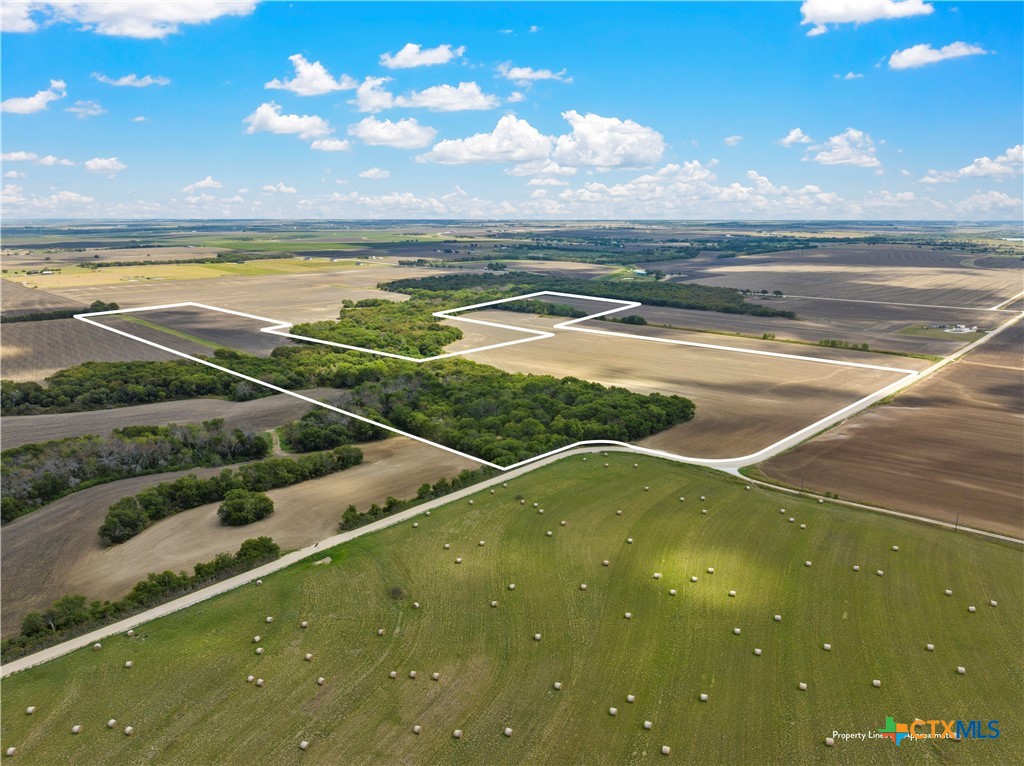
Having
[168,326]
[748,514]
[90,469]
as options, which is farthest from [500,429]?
[168,326]

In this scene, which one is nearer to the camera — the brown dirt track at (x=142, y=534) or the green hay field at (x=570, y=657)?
the green hay field at (x=570, y=657)

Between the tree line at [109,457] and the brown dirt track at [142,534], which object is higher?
the tree line at [109,457]

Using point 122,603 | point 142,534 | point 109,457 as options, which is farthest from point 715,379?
point 122,603

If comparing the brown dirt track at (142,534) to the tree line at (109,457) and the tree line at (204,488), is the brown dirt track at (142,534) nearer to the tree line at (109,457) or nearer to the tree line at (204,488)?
the tree line at (204,488)

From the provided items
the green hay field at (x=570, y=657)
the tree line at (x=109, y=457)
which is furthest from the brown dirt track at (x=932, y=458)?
the tree line at (x=109, y=457)

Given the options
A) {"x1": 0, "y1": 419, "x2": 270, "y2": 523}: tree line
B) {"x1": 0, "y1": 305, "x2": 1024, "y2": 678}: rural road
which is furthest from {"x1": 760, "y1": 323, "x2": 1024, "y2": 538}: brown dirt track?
{"x1": 0, "y1": 419, "x2": 270, "y2": 523}: tree line

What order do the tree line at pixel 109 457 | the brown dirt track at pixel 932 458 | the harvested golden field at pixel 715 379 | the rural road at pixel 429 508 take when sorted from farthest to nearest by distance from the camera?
the harvested golden field at pixel 715 379 → the tree line at pixel 109 457 → the brown dirt track at pixel 932 458 → the rural road at pixel 429 508

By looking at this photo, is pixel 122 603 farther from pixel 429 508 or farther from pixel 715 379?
pixel 715 379
